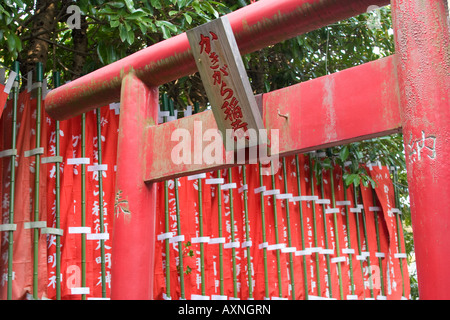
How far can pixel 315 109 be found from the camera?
296 cm

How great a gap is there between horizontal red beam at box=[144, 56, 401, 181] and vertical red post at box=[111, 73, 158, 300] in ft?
0.97

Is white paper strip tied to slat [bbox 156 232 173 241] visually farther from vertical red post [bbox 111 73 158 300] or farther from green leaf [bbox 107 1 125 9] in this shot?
green leaf [bbox 107 1 125 9]

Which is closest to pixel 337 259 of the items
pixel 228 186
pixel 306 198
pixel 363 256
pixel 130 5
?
pixel 363 256

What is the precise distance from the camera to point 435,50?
257cm

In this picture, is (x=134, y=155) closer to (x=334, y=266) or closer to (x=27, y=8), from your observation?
(x=27, y=8)

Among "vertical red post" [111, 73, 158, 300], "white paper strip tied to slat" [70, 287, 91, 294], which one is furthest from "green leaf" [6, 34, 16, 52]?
"white paper strip tied to slat" [70, 287, 91, 294]

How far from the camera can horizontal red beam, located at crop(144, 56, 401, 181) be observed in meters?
2.73

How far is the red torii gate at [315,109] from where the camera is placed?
2.46 metres

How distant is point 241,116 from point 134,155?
828 mm

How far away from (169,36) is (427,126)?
250cm

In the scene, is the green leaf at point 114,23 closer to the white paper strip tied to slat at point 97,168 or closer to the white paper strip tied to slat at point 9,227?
the white paper strip tied to slat at point 97,168

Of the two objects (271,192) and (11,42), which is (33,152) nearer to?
(11,42)

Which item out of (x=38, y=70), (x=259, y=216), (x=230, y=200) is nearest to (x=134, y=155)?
(x=38, y=70)
